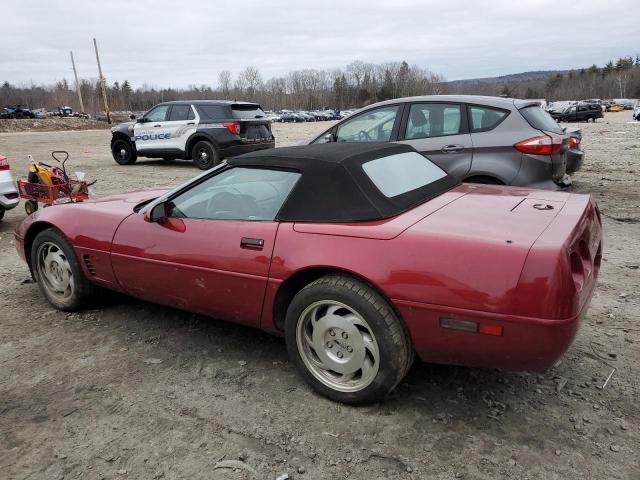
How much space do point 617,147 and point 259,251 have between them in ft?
55.3

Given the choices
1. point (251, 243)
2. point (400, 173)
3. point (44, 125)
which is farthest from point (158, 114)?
point (44, 125)

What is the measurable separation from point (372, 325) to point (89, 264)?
7.79 ft

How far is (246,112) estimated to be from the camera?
1301 cm

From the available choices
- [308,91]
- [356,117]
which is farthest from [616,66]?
[356,117]

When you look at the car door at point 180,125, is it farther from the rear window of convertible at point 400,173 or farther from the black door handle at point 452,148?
the rear window of convertible at point 400,173

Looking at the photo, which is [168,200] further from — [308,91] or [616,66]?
[616,66]

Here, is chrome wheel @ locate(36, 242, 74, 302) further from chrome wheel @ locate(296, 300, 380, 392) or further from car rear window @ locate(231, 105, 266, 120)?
car rear window @ locate(231, 105, 266, 120)

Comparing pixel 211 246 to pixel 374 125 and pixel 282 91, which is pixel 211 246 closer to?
pixel 374 125

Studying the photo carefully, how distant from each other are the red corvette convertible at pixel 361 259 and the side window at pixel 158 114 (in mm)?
10261

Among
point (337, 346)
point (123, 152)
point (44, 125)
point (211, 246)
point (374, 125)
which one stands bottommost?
point (337, 346)

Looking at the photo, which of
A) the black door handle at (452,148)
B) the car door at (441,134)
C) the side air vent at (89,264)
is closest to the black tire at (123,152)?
the car door at (441,134)

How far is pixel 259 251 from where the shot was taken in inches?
114

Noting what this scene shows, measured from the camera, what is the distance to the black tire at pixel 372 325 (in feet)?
8.26

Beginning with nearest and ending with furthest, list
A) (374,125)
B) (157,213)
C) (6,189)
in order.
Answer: (157,213) → (374,125) → (6,189)
